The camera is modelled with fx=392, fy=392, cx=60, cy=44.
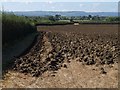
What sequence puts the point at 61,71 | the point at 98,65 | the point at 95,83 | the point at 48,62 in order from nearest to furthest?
the point at 95,83 < the point at 61,71 < the point at 98,65 < the point at 48,62

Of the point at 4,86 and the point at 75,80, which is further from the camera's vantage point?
the point at 75,80

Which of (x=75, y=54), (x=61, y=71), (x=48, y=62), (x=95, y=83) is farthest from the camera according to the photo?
(x=75, y=54)

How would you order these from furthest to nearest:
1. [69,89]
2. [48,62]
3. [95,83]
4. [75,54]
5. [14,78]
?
[75,54], [48,62], [14,78], [95,83], [69,89]

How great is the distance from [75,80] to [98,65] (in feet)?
12.1

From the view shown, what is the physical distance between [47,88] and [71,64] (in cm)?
591

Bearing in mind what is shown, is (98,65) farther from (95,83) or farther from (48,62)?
(95,83)

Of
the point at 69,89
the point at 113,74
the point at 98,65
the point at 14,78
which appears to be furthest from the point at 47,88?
the point at 98,65

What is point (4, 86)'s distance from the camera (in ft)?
40.7

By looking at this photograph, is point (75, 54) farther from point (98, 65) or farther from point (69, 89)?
point (69, 89)

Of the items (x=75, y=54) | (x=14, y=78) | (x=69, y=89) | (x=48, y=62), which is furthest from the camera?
(x=75, y=54)

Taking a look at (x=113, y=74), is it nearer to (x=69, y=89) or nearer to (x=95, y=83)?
(x=95, y=83)

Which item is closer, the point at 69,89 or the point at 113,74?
the point at 69,89

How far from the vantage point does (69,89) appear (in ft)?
38.6

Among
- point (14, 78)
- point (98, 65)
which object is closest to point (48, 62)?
point (98, 65)
